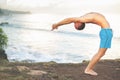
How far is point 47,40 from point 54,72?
7.47ft

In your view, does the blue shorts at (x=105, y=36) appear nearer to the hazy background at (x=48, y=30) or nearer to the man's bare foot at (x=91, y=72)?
the man's bare foot at (x=91, y=72)

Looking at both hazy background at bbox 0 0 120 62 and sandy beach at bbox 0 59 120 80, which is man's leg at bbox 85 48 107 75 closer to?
sandy beach at bbox 0 59 120 80

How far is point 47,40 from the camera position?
6.51 meters

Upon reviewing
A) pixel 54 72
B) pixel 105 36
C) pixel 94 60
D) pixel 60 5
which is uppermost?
pixel 60 5

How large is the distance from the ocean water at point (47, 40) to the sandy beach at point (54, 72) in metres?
1.46

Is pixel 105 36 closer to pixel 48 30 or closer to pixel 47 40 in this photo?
pixel 47 40

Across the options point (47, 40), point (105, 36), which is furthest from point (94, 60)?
point (47, 40)

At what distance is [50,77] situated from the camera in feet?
12.9

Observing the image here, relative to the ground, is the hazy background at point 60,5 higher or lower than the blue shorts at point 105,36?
higher

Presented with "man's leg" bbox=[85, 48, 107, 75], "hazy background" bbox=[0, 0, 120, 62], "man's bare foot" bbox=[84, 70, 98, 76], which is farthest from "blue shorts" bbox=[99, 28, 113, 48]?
"hazy background" bbox=[0, 0, 120, 62]

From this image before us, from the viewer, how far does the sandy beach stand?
3.89m

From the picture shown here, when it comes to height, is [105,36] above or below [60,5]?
below

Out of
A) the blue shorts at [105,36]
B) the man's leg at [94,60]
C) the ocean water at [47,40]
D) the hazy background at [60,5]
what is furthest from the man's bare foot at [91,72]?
the hazy background at [60,5]

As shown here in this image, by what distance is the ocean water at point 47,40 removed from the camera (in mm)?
6391
